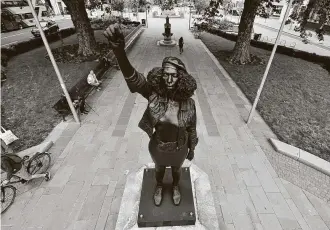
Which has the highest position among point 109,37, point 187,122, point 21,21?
point 109,37

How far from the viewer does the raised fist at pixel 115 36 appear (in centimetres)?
192

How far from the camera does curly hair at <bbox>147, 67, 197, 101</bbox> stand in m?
2.53

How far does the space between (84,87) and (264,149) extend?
677 cm

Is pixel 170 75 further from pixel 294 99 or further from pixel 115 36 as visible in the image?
pixel 294 99

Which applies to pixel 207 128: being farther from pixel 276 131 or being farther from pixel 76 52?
pixel 76 52

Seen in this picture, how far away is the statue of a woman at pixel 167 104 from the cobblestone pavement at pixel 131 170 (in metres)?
2.09

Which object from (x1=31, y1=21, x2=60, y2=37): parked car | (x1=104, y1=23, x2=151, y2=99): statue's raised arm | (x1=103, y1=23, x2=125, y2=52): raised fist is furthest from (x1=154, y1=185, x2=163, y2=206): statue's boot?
(x1=31, y1=21, x2=60, y2=37): parked car

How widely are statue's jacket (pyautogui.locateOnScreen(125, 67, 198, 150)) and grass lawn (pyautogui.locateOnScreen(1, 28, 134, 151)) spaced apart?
5.21 meters

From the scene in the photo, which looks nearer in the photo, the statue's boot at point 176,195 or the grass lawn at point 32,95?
the statue's boot at point 176,195

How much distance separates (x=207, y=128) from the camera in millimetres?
7039

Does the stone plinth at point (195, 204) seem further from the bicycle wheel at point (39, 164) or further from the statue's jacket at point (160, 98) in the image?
the bicycle wheel at point (39, 164)

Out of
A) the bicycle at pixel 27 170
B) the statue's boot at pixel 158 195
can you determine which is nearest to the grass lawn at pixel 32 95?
the bicycle at pixel 27 170

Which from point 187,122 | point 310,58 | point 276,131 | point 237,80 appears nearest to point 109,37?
point 187,122

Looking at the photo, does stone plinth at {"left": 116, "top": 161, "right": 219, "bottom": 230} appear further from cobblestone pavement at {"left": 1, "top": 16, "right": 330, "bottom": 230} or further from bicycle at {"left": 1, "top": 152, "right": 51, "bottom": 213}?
bicycle at {"left": 1, "top": 152, "right": 51, "bottom": 213}
